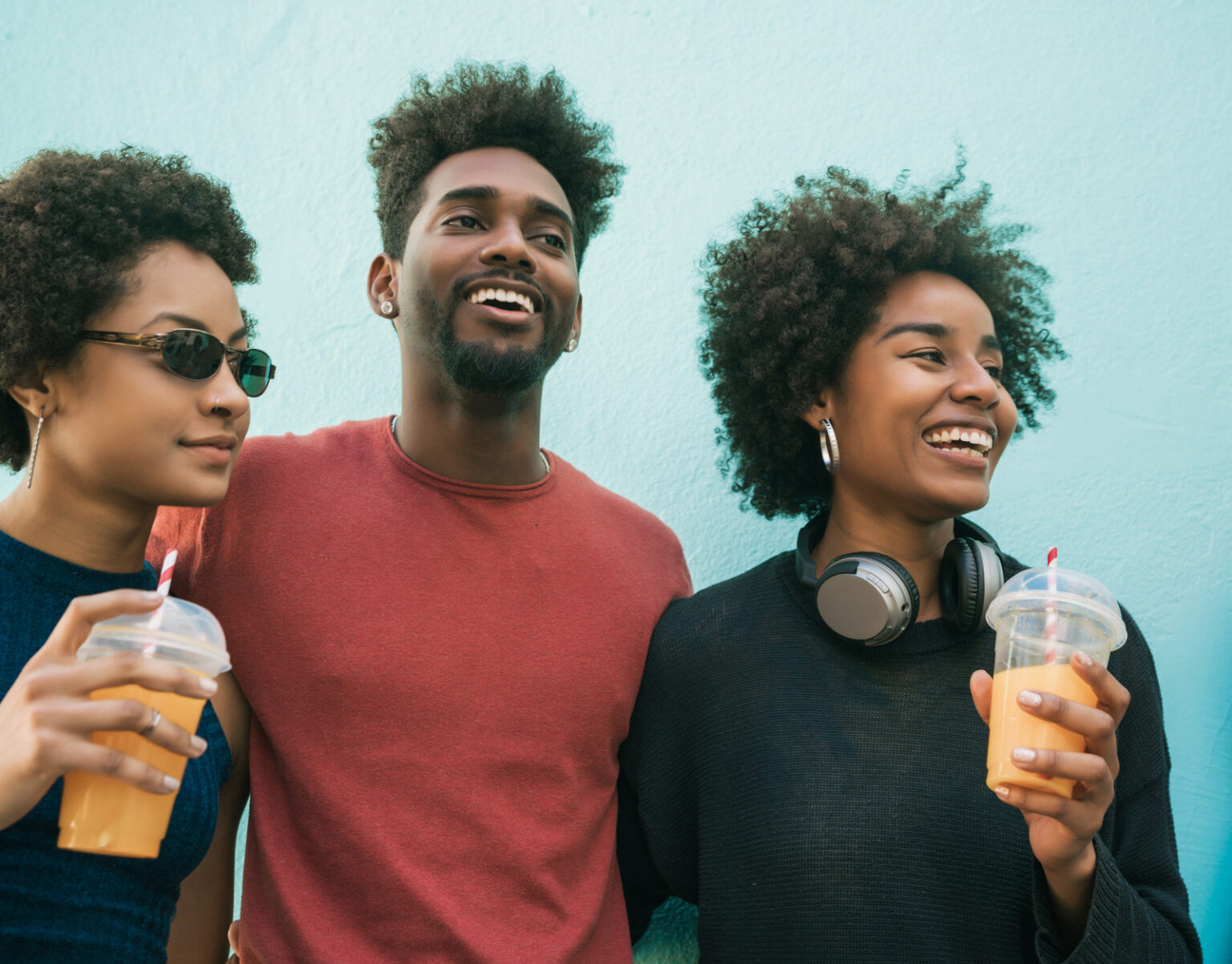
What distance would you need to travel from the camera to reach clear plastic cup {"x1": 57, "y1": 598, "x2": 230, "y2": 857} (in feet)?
5.36

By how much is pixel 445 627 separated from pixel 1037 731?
1.41m

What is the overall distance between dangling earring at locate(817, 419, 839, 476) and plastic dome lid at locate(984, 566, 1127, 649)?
2.96 feet

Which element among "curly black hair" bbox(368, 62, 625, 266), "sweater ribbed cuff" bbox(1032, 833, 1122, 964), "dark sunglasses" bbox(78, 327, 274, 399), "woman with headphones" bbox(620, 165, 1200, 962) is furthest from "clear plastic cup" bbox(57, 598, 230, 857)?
"sweater ribbed cuff" bbox(1032, 833, 1122, 964)

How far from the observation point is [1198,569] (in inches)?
129

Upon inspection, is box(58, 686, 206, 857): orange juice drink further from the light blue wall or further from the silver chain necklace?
the light blue wall

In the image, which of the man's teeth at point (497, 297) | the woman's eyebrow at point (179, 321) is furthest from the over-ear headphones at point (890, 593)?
the woman's eyebrow at point (179, 321)

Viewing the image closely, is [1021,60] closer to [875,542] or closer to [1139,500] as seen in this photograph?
[1139,500]

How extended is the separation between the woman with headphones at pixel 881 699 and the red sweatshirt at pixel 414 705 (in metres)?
0.26

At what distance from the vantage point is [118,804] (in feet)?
5.41

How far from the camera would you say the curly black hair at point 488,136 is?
3100 mm

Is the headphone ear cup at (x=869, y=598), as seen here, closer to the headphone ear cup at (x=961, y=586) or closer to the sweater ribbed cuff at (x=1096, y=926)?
the headphone ear cup at (x=961, y=586)

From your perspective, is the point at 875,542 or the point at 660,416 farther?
the point at 660,416

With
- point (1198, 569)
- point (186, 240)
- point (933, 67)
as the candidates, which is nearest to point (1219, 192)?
point (933, 67)

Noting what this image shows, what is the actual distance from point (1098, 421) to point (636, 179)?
1.86 m
